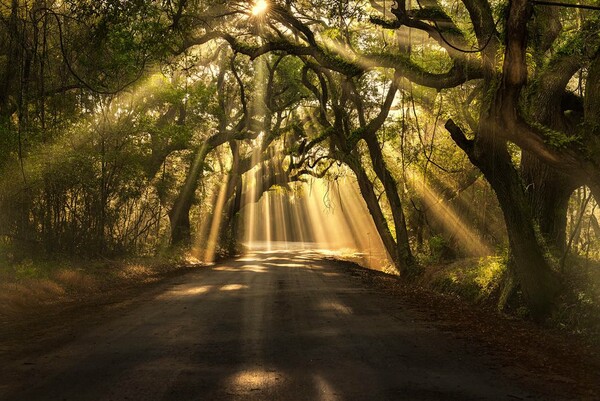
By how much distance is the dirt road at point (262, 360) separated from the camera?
16.0 feet

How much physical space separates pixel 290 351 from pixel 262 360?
1.79 ft

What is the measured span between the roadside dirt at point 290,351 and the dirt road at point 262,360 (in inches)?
0.6

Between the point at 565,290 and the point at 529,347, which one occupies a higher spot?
Result: the point at 565,290

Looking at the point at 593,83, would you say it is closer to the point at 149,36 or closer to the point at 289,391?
the point at 289,391

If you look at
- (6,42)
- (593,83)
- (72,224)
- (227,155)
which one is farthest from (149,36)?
(227,155)

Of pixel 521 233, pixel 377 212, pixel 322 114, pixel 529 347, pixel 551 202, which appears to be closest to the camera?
pixel 529 347

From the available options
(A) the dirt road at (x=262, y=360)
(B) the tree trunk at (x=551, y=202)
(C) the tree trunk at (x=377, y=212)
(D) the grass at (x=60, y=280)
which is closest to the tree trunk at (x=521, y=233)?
(B) the tree trunk at (x=551, y=202)

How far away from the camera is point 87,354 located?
6.27 m

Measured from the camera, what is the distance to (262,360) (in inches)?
237

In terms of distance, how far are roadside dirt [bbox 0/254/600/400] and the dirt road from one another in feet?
0.05

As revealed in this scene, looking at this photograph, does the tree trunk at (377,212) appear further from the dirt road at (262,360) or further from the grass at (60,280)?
the dirt road at (262,360)

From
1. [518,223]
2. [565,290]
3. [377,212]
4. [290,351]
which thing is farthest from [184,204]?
[290,351]

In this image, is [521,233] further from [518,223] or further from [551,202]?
[551,202]

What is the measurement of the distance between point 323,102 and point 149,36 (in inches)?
401
